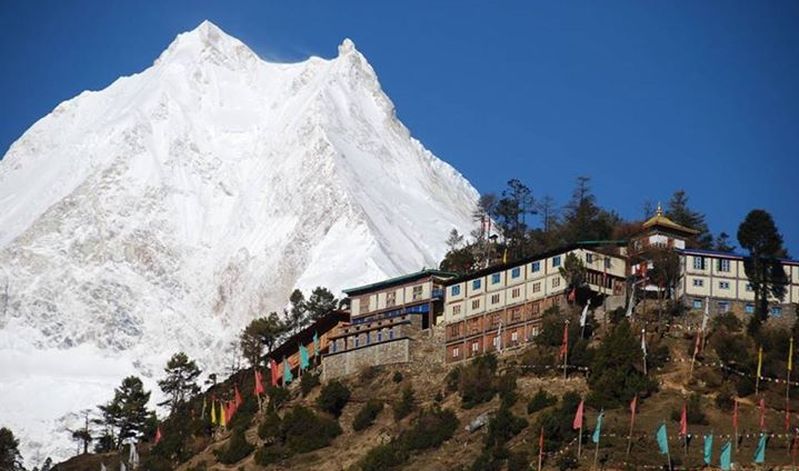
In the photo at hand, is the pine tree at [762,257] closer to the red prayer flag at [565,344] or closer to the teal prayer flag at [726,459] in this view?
the red prayer flag at [565,344]

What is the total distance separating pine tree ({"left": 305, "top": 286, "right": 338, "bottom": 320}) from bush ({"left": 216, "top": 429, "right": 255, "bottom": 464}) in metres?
24.6

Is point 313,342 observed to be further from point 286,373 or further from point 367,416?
point 367,416

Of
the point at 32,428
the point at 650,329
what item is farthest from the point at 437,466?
the point at 32,428

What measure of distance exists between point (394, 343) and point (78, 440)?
52.1m

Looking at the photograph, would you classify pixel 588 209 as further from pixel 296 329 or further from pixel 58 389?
pixel 58 389

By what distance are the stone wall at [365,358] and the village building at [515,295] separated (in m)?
3.22

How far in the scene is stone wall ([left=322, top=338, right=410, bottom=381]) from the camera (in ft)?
398

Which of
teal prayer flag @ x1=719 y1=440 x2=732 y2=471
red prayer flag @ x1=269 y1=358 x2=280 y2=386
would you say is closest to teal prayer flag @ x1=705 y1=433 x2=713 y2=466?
teal prayer flag @ x1=719 y1=440 x2=732 y2=471

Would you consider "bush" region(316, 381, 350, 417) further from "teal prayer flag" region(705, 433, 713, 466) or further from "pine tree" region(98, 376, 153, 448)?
"teal prayer flag" region(705, 433, 713, 466)

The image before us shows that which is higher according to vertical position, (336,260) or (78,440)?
(336,260)

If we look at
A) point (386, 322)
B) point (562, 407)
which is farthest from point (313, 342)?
→ point (562, 407)

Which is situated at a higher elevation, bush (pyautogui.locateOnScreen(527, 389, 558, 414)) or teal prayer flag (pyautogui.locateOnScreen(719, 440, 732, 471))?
bush (pyautogui.locateOnScreen(527, 389, 558, 414))

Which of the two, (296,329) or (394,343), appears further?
(296,329)

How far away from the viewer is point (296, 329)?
14500 cm
